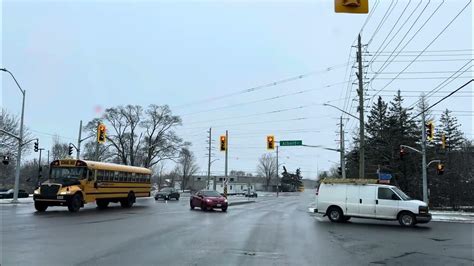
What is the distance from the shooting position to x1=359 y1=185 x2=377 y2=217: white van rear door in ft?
77.6

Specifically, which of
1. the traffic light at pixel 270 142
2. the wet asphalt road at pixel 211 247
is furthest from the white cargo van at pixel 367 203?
the traffic light at pixel 270 142

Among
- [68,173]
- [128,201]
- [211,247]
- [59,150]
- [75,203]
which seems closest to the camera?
[211,247]

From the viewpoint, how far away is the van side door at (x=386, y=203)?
75.8 ft

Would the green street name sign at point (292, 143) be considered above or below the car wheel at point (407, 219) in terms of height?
above

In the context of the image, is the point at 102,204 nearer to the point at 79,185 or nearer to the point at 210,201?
the point at 79,185

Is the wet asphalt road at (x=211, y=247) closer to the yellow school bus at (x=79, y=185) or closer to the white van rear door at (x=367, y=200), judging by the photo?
the white van rear door at (x=367, y=200)

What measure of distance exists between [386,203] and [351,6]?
1582cm

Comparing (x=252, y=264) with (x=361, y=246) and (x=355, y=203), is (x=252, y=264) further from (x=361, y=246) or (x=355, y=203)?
(x=355, y=203)

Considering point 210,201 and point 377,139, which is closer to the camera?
point 210,201

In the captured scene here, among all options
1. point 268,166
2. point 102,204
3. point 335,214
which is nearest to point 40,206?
point 102,204

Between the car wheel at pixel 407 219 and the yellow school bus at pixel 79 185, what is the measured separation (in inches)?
686

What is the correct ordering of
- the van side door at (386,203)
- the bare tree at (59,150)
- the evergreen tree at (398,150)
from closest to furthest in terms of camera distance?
the van side door at (386,203), the evergreen tree at (398,150), the bare tree at (59,150)

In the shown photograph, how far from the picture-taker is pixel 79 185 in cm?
2692

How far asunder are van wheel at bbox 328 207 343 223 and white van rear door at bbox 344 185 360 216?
15.6 inches
